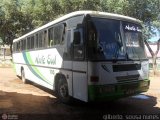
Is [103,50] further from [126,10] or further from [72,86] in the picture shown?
[126,10]

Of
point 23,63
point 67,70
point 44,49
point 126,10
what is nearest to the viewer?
point 67,70

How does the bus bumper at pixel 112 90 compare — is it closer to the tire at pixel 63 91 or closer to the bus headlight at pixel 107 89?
the bus headlight at pixel 107 89

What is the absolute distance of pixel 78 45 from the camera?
8.75 meters

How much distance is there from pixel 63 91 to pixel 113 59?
2628mm

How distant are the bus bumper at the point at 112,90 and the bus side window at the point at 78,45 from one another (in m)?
1.10

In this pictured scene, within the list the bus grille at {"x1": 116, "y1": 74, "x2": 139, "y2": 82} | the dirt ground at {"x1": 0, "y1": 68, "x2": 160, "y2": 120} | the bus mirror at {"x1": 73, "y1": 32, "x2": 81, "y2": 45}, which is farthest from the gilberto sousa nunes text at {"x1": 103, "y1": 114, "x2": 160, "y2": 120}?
the bus mirror at {"x1": 73, "y1": 32, "x2": 81, "y2": 45}


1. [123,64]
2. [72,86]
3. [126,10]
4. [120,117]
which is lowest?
[120,117]

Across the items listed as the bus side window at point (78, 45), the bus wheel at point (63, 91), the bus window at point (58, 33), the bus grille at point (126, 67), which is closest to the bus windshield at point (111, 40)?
the bus grille at point (126, 67)

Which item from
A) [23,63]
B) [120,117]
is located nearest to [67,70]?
[120,117]

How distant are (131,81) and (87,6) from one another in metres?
14.0

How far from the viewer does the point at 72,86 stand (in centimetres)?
920

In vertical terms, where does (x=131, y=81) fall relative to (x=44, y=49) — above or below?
below

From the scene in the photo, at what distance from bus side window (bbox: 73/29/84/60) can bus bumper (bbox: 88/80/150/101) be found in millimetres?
1095

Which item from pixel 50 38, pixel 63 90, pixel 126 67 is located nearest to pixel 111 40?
pixel 126 67
